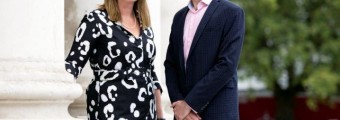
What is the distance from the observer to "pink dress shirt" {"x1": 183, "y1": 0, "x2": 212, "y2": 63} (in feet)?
25.4

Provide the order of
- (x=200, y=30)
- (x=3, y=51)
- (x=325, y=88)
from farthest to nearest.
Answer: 1. (x=325, y=88)
2. (x=3, y=51)
3. (x=200, y=30)

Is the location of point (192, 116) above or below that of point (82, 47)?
below

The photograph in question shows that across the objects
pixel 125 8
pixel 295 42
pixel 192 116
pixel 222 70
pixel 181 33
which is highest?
pixel 125 8

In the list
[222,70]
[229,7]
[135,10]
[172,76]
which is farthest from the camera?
[135,10]

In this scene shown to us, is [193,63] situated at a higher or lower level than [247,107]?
higher

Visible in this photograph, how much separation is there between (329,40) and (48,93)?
32.7m

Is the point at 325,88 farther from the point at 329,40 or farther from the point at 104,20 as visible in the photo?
the point at 104,20

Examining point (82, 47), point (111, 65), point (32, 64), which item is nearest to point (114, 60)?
point (111, 65)

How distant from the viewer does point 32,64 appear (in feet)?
28.8

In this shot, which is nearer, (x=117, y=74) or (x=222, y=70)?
(x=222, y=70)

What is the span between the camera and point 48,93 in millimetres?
8758

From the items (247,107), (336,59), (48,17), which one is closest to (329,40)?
(336,59)

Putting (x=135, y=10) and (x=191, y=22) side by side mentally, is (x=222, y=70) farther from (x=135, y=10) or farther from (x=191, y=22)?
(x=135, y=10)

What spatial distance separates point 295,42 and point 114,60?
106ft
